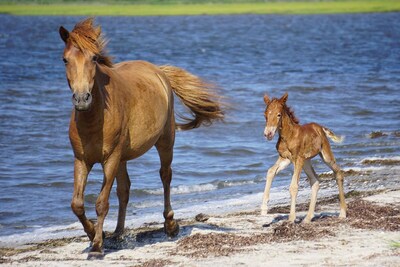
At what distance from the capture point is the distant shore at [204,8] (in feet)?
352

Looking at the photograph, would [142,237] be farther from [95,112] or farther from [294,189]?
[95,112]

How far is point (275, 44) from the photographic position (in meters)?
56.8

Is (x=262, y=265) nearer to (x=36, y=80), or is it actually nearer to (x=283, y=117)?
(x=283, y=117)

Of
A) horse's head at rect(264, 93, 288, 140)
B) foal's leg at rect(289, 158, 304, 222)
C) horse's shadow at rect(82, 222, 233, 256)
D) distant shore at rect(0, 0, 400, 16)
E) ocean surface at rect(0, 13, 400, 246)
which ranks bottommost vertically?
distant shore at rect(0, 0, 400, 16)

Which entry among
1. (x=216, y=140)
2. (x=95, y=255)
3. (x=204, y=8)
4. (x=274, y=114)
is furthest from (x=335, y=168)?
(x=204, y=8)

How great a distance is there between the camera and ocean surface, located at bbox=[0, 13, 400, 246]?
1084 cm

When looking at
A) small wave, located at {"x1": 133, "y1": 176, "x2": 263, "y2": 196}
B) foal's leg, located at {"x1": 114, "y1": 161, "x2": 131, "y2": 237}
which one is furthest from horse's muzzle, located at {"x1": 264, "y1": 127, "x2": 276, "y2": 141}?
small wave, located at {"x1": 133, "y1": 176, "x2": 263, "y2": 196}

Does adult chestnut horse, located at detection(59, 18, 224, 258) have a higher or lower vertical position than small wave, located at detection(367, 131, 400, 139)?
higher

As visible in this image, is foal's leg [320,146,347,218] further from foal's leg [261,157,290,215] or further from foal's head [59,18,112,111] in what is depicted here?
foal's head [59,18,112,111]

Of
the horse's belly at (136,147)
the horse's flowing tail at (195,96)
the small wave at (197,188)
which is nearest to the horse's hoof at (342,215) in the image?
the horse's flowing tail at (195,96)

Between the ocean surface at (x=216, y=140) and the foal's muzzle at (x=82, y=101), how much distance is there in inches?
99.7

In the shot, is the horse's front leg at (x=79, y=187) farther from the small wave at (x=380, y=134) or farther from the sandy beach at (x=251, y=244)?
the small wave at (x=380, y=134)

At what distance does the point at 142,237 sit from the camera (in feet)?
27.9

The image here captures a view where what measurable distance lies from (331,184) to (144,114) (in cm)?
416
